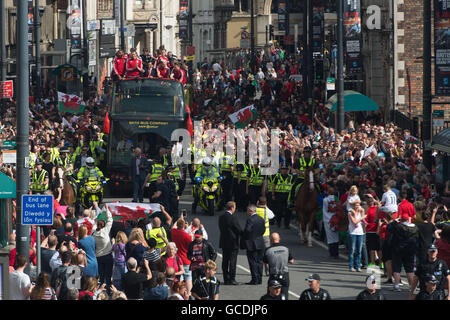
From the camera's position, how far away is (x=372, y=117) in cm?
4009

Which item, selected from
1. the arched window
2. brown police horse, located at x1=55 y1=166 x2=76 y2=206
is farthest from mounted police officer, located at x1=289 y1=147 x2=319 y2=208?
the arched window

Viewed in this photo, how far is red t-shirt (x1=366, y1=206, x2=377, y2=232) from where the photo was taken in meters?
19.8

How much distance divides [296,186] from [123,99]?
8934 millimetres

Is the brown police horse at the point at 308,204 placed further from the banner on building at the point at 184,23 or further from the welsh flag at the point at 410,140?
the banner on building at the point at 184,23

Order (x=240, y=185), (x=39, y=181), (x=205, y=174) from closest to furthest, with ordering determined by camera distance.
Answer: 1. (x=39, y=181)
2. (x=205, y=174)
3. (x=240, y=185)

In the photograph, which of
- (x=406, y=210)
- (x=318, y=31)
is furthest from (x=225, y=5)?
(x=406, y=210)

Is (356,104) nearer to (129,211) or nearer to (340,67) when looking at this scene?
(340,67)

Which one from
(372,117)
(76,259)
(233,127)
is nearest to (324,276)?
(76,259)

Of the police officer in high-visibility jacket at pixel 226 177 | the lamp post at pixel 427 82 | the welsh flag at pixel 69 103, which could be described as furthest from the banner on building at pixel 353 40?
the lamp post at pixel 427 82

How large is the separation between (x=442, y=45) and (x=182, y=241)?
10512 mm

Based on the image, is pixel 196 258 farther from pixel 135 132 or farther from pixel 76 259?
pixel 135 132

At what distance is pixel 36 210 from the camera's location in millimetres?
15672

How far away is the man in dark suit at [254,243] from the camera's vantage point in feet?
62.7

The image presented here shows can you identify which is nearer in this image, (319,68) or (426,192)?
(426,192)
